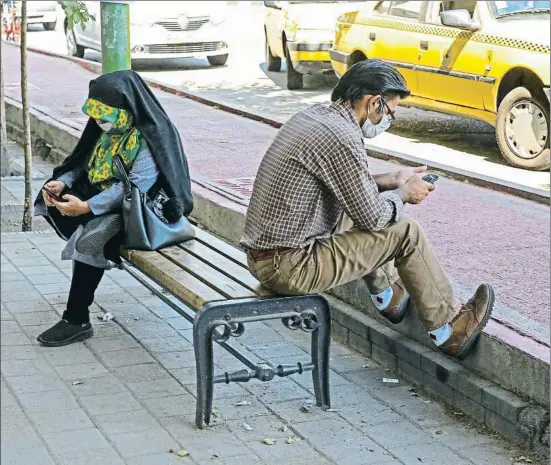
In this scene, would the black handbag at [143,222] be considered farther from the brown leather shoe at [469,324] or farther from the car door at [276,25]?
the car door at [276,25]

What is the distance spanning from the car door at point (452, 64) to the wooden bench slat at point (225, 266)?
512 cm

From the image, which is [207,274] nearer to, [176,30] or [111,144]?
[111,144]

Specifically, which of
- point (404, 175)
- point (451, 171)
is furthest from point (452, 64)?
point (404, 175)

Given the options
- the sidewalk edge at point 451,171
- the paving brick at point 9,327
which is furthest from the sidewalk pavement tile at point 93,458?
the sidewalk edge at point 451,171

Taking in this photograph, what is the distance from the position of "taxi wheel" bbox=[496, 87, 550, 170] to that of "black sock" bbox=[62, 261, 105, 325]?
490cm

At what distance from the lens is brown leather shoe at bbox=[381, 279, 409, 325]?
16.2ft

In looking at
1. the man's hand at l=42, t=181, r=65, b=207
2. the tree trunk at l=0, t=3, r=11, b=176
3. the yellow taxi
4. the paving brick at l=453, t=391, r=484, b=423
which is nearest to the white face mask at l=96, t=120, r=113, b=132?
the man's hand at l=42, t=181, r=65, b=207

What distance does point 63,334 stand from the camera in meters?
5.37

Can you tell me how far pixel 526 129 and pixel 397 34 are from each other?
2204 mm

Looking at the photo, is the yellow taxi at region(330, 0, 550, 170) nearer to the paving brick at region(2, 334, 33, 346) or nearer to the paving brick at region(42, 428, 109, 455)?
the paving brick at region(2, 334, 33, 346)

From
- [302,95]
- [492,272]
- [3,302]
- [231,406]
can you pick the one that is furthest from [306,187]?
[302,95]

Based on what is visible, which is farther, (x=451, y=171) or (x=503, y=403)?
(x=451, y=171)

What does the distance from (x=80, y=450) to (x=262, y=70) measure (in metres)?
13.4

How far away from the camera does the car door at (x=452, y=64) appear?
9.88 m
